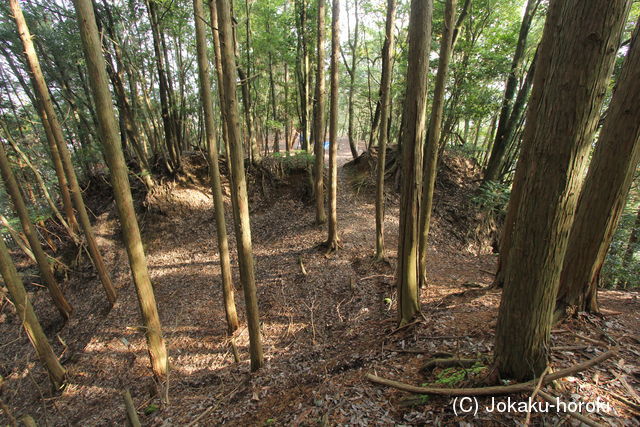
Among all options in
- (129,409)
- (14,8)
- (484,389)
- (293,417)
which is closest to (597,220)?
(484,389)

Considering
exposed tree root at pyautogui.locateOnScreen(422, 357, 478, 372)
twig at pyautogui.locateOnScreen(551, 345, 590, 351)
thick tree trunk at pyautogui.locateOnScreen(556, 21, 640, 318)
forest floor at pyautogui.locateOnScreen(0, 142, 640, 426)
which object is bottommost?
forest floor at pyautogui.locateOnScreen(0, 142, 640, 426)

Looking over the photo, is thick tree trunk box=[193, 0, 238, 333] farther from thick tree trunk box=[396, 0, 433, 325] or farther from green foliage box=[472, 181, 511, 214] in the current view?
green foliage box=[472, 181, 511, 214]

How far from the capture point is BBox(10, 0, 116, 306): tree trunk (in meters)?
6.61

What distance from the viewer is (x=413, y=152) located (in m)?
4.07

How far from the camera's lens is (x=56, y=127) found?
7734mm

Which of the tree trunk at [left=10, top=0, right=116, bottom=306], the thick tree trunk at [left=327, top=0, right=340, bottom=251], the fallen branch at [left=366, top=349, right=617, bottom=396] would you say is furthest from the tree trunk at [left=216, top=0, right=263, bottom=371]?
the tree trunk at [left=10, top=0, right=116, bottom=306]

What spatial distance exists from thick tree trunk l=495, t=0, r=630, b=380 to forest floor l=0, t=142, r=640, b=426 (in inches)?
21.5

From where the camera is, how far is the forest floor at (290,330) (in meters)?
3.31

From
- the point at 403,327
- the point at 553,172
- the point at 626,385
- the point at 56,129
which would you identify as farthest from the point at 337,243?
the point at 56,129

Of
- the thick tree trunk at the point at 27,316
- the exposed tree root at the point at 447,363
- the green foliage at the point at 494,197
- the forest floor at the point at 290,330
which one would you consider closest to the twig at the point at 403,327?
the forest floor at the point at 290,330

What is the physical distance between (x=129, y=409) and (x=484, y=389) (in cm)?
441

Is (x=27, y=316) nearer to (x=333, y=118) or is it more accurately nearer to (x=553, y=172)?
(x=333, y=118)

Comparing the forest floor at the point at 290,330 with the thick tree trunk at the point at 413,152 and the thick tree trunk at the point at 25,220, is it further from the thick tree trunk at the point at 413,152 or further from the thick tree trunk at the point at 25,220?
the thick tree trunk at the point at 25,220

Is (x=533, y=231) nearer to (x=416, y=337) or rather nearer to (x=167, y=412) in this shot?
(x=416, y=337)
